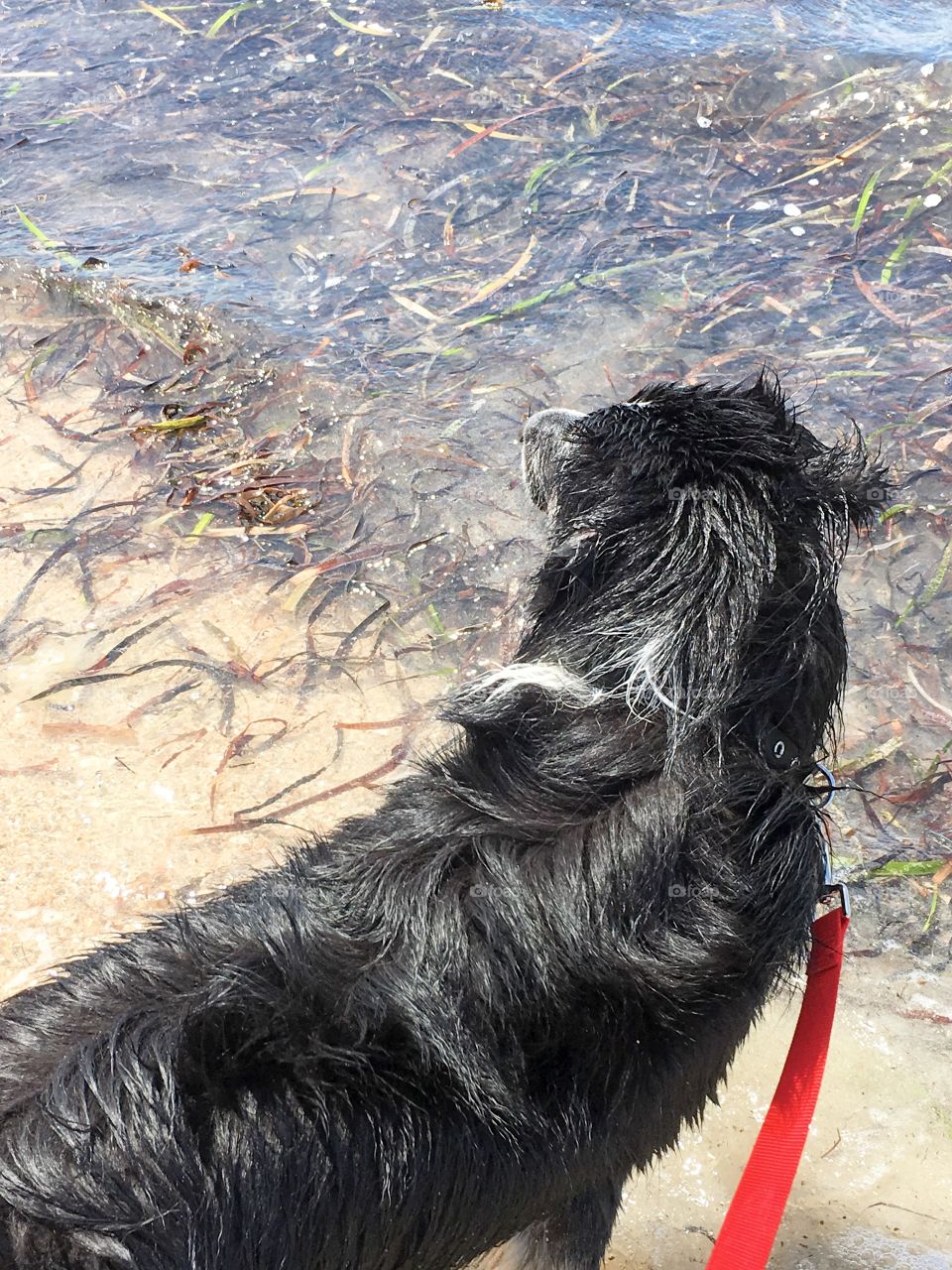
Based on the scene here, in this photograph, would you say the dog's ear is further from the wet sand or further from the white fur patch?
the wet sand

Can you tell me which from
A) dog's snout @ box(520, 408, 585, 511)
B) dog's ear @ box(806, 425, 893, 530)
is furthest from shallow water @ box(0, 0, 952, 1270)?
dog's snout @ box(520, 408, 585, 511)

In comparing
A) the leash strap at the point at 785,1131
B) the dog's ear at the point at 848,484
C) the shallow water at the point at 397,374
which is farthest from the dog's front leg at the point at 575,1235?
the dog's ear at the point at 848,484

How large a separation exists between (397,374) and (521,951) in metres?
3.89

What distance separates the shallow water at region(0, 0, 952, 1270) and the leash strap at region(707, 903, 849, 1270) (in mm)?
1048

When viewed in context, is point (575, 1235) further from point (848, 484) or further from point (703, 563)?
point (848, 484)

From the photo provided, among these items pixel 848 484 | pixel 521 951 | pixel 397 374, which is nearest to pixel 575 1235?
pixel 521 951

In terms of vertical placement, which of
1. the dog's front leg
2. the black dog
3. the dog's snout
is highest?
the dog's snout

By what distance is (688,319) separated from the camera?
5816 millimetres

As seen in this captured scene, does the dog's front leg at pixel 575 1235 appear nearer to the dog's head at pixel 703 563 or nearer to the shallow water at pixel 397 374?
A: the shallow water at pixel 397 374

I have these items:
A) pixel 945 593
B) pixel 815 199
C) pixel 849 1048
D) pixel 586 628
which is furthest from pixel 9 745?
pixel 815 199

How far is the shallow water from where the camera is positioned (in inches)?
151

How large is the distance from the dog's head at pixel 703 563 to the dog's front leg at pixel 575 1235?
1144 millimetres

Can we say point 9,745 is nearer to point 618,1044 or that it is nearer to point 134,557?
point 134,557

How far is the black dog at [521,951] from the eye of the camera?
2.04 meters
